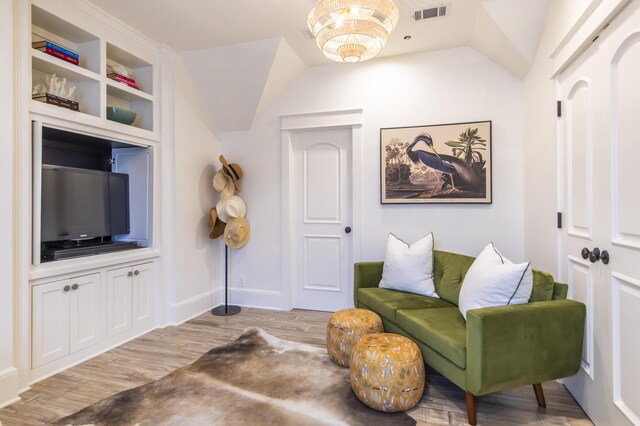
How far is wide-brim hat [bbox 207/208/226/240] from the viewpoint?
3.73m

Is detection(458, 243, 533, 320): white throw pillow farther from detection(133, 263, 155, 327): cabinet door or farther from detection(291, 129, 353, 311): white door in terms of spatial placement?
detection(133, 263, 155, 327): cabinet door

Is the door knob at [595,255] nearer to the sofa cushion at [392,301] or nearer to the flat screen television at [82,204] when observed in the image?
the sofa cushion at [392,301]

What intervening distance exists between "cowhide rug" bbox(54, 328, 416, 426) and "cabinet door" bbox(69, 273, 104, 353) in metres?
0.76

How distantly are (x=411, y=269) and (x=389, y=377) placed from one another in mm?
1130

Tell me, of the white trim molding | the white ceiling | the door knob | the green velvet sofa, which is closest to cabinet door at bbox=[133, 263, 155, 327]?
the white ceiling

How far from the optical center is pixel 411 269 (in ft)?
9.31

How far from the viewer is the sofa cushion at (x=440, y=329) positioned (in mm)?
1851

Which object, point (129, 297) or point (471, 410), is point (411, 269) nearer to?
point (471, 410)

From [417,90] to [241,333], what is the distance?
2945 mm

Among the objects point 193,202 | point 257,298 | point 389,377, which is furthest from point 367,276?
point 193,202

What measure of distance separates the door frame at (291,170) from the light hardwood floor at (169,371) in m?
0.76

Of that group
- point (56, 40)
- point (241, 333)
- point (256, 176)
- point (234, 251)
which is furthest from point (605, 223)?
point (56, 40)

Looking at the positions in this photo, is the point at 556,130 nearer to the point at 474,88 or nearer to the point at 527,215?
the point at 527,215

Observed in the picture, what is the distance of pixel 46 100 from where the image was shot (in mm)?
2348
